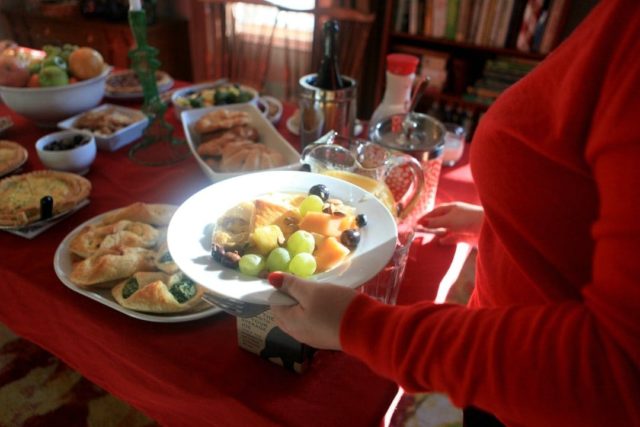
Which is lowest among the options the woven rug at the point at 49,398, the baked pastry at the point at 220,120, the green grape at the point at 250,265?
the woven rug at the point at 49,398

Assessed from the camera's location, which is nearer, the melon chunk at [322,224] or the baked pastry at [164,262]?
the melon chunk at [322,224]

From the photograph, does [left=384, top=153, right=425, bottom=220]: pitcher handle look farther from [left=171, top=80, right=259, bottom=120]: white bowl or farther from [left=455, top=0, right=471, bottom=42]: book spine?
[left=455, top=0, right=471, bottom=42]: book spine

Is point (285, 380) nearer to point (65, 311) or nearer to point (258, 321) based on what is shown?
point (258, 321)

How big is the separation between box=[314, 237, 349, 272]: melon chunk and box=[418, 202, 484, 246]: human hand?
31 cm

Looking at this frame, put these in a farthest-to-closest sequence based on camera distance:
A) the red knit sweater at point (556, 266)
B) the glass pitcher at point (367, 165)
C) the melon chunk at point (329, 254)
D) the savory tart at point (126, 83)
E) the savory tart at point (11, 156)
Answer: the savory tart at point (126, 83)
the savory tart at point (11, 156)
the glass pitcher at point (367, 165)
the melon chunk at point (329, 254)
the red knit sweater at point (556, 266)

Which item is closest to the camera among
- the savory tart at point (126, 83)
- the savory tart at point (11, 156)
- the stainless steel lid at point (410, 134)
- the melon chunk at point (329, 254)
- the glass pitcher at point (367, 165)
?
the melon chunk at point (329, 254)

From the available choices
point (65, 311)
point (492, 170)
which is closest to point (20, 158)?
point (65, 311)

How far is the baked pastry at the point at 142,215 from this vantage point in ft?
2.88

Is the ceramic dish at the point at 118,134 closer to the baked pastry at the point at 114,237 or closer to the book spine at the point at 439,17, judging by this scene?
the baked pastry at the point at 114,237

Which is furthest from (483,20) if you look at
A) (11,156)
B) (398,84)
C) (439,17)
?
(11,156)

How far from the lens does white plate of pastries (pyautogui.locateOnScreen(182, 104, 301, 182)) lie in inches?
40.3

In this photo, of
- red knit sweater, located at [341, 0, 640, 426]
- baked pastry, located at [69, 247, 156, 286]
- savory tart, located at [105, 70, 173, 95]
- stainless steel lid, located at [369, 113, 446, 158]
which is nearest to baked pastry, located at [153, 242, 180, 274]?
baked pastry, located at [69, 247, 156, 286]

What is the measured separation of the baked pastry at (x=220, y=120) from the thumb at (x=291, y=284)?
74 cm

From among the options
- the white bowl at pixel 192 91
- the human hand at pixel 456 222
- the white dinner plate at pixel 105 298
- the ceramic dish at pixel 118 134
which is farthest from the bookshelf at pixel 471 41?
the white dinner plate at pixel 105 298
